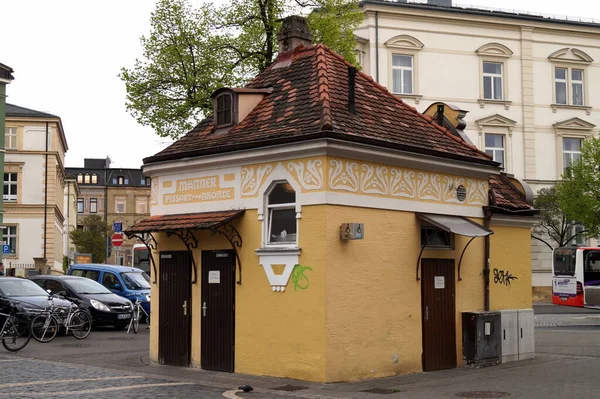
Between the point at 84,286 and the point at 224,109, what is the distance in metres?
12.1

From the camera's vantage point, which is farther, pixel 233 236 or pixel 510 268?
pixel 510 268

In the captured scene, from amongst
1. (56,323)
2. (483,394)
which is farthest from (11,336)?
(483,394)

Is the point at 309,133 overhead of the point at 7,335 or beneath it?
overhead

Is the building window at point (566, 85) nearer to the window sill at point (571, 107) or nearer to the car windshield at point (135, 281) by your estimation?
the window sill at point (571, 107)

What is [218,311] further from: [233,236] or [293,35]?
[293,35]

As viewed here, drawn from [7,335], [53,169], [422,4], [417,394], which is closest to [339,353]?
[417,394]

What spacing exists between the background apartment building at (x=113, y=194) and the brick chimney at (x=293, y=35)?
91.0 m

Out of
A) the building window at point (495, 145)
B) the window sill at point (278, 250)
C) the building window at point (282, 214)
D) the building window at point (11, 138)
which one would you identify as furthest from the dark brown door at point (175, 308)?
the building window at point (11, 138)

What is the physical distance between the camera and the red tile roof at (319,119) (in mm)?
14963

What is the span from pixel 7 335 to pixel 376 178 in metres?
9.61

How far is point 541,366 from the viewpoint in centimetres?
1692

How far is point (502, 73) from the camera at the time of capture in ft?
152

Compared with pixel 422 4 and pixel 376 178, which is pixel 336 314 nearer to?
pixel 376 178

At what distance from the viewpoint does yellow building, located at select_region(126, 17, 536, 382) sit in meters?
14.4
